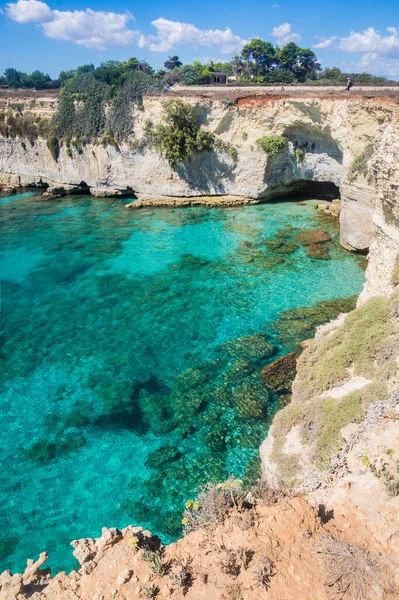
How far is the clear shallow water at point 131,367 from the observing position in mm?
9891

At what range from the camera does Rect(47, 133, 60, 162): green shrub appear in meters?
38.0

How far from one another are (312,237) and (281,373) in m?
14.2

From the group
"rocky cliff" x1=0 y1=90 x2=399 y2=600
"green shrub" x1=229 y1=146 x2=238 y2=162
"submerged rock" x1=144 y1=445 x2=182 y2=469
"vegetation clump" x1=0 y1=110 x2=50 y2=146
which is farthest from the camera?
"vegetation clump" x1=0 y1=110 x2=50 y2=146

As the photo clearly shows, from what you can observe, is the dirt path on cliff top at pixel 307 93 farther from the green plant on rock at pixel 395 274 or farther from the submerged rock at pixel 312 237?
the green plant on rock at pixel 395 274

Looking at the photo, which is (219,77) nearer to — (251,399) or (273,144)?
(273,144)

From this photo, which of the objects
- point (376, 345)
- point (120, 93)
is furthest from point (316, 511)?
→ point (120, 93)

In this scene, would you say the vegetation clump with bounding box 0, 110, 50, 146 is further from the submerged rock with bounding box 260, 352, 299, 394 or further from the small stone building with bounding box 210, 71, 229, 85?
the submerged rock with bounding box 260, 352, 299, 394

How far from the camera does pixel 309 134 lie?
28.7 metres

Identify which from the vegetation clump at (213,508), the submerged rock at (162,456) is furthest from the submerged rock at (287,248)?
the vegetation clump at (213,508)

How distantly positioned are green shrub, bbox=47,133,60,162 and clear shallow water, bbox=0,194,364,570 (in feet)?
48.1

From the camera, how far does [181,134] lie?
3141 cm

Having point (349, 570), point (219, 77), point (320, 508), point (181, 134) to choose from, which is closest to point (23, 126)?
point (181, 134)

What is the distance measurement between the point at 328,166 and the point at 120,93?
20.6m

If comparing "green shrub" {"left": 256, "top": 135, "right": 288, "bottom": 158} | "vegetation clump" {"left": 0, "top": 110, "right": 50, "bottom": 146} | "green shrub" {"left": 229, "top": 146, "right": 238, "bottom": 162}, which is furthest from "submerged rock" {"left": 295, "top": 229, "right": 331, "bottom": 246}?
"vegetation clump" {"left": 0, "top": 110, "right": 50, "bottom": 146}
